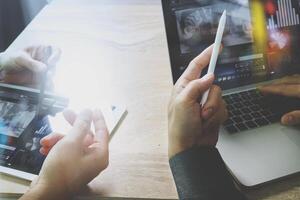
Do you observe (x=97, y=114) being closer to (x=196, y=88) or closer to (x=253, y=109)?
(x=196, y=88)

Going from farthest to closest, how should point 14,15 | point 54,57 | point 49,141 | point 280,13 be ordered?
1. point 14,15
2. point 54,57
3. point 280,13
4. point 49,141

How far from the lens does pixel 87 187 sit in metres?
0.62

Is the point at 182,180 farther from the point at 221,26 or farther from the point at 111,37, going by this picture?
the point at 111,37

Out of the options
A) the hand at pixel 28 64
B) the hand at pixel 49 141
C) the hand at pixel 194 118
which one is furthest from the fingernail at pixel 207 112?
the hand at pixel 28 64

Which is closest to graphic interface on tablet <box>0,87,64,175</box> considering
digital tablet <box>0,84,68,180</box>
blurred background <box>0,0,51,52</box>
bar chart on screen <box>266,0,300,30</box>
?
digital tablet <box>0,84,68,180</box>

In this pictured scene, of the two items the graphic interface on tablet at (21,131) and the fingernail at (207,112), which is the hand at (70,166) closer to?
the graphic interface on tablet at (21,131)

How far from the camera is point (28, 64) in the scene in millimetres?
861

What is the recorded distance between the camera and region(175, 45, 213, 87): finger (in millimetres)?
677

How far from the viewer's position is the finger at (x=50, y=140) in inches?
26.1

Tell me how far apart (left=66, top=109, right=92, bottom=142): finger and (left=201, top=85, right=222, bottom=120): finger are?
0.20 meters

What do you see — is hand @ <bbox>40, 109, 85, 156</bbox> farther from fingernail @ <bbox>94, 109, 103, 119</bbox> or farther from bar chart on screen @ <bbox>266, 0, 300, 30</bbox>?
bar chart on screen @ <bbox>266, 0, 300, 30</bbox>

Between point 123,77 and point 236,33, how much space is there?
278 millimetres

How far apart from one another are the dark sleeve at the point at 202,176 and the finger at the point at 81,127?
159 mm

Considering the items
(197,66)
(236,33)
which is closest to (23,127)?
(197,66)
